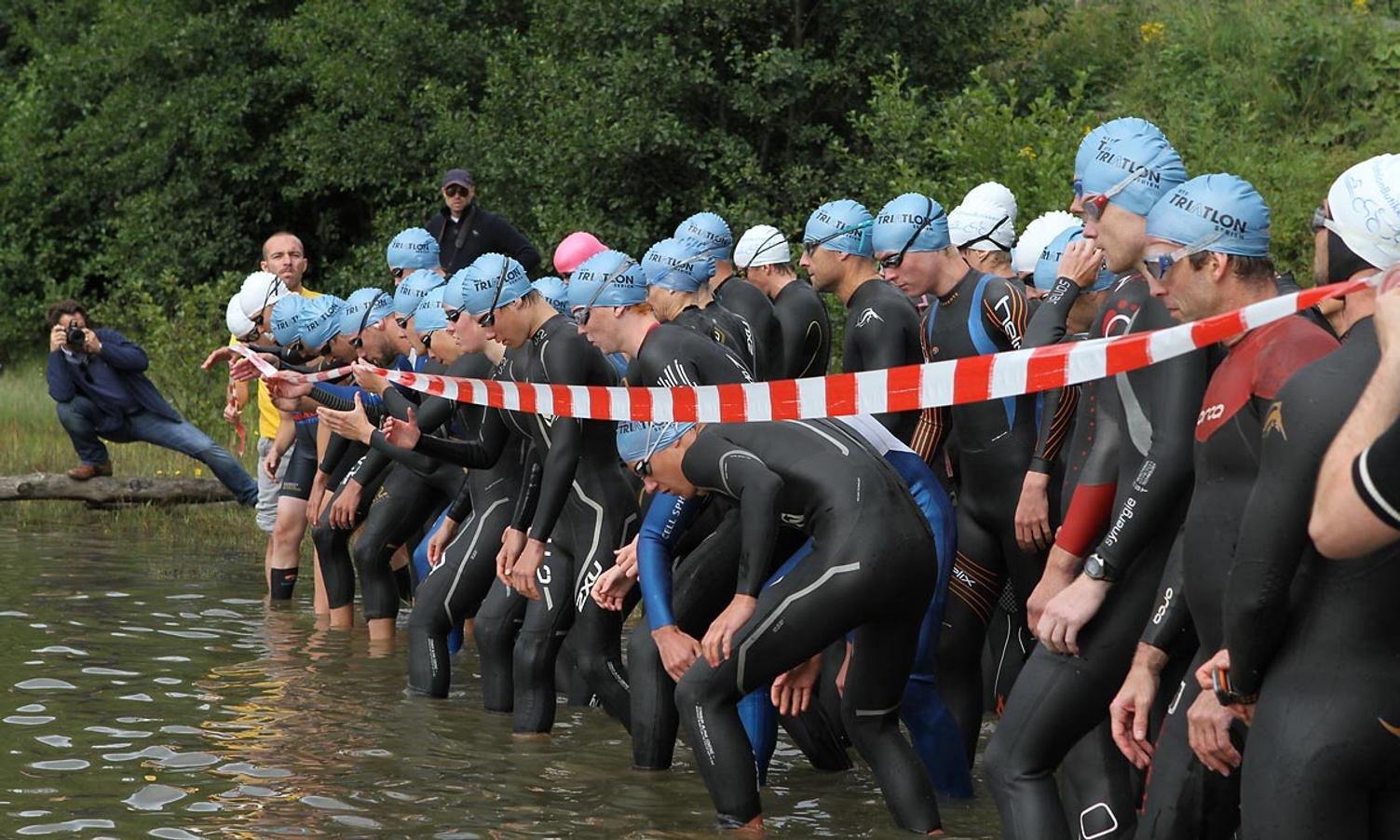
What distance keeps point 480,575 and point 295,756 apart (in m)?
1.43

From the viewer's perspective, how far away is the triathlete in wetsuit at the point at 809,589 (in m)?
5.95

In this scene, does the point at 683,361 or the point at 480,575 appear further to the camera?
the point at 480,575

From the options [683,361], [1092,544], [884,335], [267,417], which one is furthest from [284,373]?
[1092,544]

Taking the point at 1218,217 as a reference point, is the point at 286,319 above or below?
above

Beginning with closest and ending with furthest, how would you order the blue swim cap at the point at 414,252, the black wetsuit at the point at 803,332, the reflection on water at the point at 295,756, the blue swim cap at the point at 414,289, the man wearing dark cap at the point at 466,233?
the reflection on water at the point at 295,756, the black wetsuit at the point at 803,332, the blue swim cap at the point at 414,289, the blue swim cap at the point at 414,252, the man wearing dark cap at the point at 466,233

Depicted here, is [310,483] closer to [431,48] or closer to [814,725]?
[814,725]

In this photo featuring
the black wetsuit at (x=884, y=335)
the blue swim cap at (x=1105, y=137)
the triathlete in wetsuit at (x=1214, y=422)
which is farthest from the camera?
the black wetsuit at (x=884, y=335)

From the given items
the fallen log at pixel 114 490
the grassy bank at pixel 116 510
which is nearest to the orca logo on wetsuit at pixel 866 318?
the grassy bank at pixel 116 510

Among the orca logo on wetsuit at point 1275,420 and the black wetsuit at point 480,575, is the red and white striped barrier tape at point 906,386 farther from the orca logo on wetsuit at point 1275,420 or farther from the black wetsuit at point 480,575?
the black wetsuit at point 480,575

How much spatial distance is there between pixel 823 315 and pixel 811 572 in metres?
3.84

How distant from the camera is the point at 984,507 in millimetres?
7258

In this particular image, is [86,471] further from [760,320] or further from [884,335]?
[884,335]

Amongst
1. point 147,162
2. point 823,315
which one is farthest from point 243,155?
point 823,315

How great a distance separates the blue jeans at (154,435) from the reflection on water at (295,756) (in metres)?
3.65
